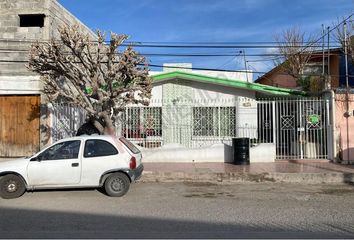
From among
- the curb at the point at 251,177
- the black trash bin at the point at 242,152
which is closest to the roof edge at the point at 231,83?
the black trash bin at the point at 242,152

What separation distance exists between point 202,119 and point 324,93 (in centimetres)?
541

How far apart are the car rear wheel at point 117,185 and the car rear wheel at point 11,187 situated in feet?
6.93

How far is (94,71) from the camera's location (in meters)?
15.0

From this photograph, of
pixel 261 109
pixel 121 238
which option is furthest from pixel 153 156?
pixel 121 238

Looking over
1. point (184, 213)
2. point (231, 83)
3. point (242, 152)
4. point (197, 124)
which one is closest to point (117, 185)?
point (184, 213)

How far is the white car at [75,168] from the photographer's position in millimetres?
11031

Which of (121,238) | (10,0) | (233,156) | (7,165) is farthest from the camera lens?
(10,0)

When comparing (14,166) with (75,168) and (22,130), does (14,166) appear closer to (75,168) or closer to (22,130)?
(75,168)

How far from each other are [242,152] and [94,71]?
6.42 m

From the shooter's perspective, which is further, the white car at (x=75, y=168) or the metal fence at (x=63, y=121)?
the metal fence at (x=63, y=121)

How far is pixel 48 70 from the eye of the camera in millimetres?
15383

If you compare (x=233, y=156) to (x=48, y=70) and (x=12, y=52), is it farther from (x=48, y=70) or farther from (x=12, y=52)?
(x=12, y=52)

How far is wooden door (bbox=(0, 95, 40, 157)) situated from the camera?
18.6 metres

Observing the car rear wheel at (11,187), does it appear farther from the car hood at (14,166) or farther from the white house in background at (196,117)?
the white house in background at (196,117)
